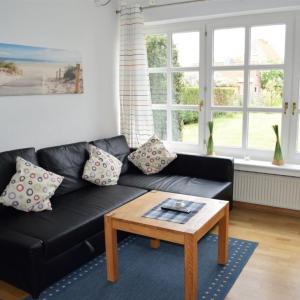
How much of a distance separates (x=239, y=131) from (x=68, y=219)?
2.32 m

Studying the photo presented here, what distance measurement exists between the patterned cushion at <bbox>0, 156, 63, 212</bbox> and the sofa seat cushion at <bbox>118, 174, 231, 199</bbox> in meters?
0.98

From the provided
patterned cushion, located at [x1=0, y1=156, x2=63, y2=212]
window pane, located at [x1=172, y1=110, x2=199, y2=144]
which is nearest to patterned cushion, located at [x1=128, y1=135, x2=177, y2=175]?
window pane, located at [x1=172, y1=110, x2=199, y2=144]

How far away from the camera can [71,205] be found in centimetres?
304

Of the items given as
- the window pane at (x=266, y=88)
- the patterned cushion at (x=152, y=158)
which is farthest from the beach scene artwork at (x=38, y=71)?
the window pane at (x=266, y=88)

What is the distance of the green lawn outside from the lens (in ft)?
13.3

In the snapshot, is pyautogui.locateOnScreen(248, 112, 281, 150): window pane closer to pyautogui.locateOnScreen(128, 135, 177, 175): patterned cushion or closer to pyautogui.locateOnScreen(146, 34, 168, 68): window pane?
pyautogui.locateOnScreen(128, 135, 177, 175): patterned cushion

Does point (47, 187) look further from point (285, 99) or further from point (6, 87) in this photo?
point (285, 99)

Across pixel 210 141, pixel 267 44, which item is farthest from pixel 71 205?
pixel 267 44

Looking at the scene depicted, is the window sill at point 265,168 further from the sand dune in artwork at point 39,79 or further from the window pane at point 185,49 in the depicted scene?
the sand dune in artwork at point 39,79

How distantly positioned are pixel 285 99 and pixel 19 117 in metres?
2.68

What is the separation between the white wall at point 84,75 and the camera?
3.26 m

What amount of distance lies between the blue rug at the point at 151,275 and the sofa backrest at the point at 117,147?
1.14 meters

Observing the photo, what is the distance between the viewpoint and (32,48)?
3.41 meters

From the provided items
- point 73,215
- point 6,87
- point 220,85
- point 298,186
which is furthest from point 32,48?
point 298,186
